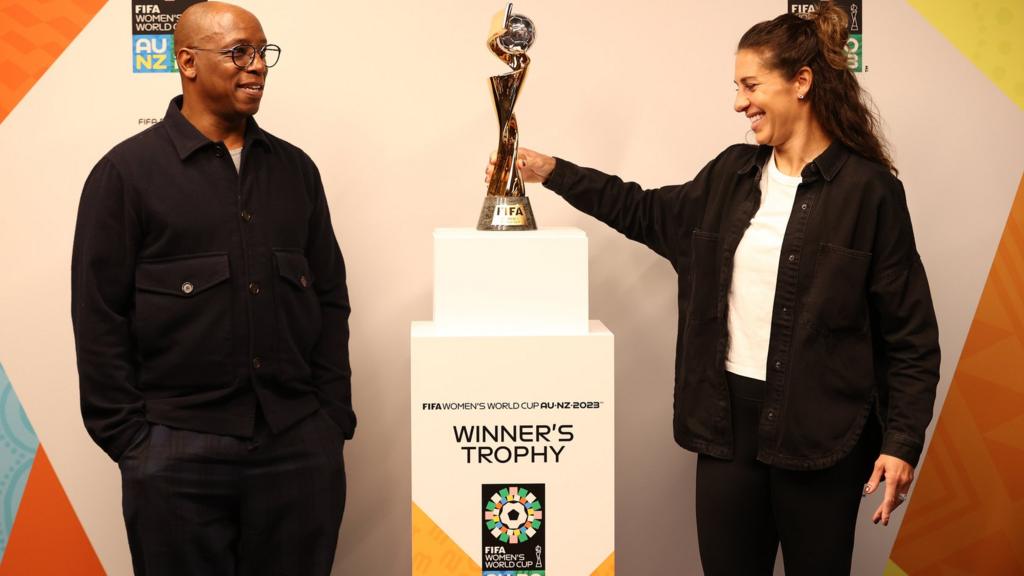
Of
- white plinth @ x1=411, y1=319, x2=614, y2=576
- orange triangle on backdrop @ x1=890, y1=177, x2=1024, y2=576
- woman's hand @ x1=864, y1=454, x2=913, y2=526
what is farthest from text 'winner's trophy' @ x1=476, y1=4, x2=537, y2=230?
orange triangle on backdrop @ x1=890, y1=177, x2=1024, y2=576

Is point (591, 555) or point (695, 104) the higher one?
point (695, 104)

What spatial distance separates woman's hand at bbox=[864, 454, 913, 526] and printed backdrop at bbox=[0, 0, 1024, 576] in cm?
90

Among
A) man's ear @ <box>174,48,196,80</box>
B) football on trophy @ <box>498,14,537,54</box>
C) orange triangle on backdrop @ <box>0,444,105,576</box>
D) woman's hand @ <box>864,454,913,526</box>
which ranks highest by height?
football on trophy @ <box>498,14,537,54</box>

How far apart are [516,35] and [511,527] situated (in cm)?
104

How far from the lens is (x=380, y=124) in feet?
9.48

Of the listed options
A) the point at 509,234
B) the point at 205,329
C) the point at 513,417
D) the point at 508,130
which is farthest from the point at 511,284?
the point at 205,329

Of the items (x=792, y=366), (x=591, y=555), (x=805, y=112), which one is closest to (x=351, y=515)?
(x=591, y=555)

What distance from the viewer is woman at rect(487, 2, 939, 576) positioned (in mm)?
2156

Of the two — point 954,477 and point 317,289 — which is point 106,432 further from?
point 954,477

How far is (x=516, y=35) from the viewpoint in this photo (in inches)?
91.2

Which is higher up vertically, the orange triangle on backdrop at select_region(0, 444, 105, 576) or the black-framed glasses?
the black-framed glasses

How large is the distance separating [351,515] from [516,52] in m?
1.40

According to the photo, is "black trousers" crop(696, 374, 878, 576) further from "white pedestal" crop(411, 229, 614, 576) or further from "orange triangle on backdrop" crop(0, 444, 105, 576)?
"orange triangle on backdrop" crop(0, 444, 105, 576)

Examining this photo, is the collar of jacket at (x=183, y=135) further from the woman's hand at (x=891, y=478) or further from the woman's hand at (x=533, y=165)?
the woman's hand at (x=891, y=478)
